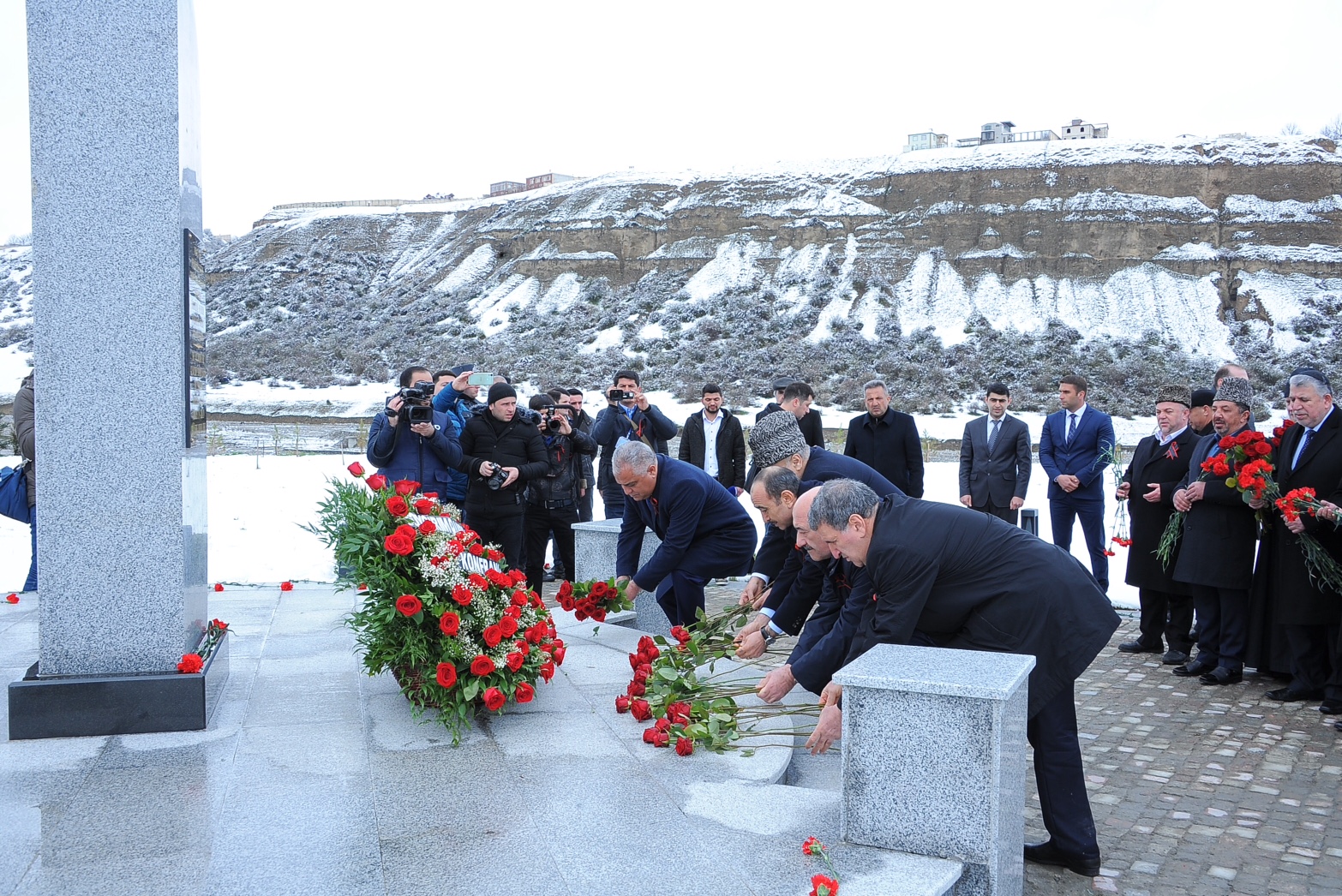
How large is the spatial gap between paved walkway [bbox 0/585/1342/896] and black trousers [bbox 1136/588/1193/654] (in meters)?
1.57

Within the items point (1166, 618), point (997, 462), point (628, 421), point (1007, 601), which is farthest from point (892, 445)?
point (1007, 601)

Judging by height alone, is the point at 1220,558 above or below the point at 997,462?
below

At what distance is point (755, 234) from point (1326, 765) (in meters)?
59.8

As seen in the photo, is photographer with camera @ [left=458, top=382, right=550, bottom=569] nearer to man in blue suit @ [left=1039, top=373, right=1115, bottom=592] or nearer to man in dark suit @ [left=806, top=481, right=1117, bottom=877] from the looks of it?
man in dark suit @ [left=806, top=481, right=1117, bottom=877]

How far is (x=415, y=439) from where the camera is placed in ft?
25.0

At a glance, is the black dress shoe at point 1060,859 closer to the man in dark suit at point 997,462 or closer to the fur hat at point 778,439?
the fur hat at point 778,439

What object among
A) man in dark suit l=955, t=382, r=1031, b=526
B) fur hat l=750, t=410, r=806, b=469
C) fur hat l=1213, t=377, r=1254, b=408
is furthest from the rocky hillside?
fur hat l=750, t=410, r=806, b=469

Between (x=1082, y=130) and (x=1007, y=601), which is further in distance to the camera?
(x=1082, y=130)

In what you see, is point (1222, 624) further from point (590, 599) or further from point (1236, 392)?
point (590, 599)

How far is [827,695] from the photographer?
4047 mm

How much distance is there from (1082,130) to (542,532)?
245ft

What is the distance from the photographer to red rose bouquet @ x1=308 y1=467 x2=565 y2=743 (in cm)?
459

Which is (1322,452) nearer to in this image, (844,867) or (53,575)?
(844,867)

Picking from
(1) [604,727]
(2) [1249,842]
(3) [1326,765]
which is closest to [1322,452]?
(3) [1326,765]
